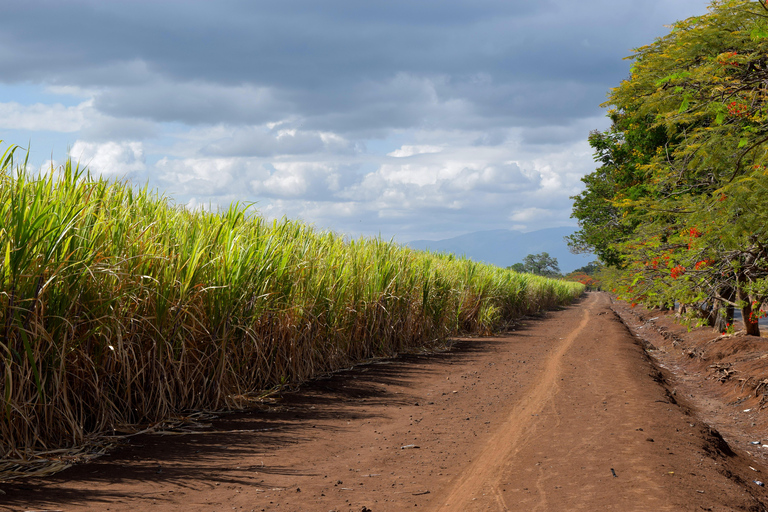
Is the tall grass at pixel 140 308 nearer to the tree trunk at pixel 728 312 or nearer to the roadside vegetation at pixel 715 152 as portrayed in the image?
the roadside vegetation at pixel 715 152

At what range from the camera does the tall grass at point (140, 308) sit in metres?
3.76

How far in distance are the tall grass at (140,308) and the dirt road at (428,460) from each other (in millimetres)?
412

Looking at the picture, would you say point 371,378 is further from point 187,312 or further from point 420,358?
point 187,312

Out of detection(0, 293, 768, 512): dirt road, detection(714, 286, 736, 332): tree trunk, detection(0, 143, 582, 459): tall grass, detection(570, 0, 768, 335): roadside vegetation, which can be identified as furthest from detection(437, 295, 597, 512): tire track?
detection(714, 286, 736, 332): tree trunk

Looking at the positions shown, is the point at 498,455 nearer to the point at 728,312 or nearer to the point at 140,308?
the point at 140,308

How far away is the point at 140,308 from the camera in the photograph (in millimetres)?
4699

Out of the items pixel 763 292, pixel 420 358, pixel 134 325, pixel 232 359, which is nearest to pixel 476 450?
pixel 232 359

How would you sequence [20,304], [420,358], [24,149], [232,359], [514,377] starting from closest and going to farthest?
[20,304], [24,149], [232,359], [514,377], [420,358]

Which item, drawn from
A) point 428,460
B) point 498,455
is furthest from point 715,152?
point 428,460

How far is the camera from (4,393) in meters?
3.53

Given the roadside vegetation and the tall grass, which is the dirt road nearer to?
the tall grass

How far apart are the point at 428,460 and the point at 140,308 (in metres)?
2.68

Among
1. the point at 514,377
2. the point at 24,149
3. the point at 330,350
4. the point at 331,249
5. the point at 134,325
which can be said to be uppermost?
the point at 24,149

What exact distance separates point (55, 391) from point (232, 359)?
1.99 metres
